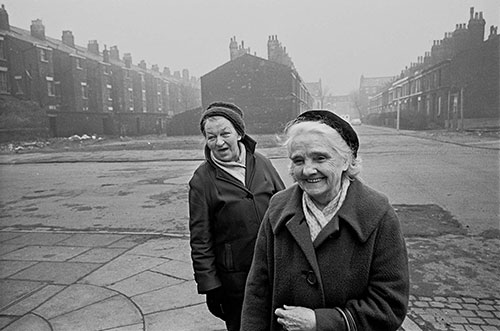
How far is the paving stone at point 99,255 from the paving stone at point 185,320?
5.98 ft

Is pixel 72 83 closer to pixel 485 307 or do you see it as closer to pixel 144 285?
pixel 144 285

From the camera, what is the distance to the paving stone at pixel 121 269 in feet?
14.6

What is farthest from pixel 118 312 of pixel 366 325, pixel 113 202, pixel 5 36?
pixel 5 36

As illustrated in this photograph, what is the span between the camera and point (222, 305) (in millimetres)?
2547

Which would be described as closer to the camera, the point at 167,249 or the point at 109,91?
the point at 167,249

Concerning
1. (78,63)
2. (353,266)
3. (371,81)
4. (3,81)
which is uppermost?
(371,81)

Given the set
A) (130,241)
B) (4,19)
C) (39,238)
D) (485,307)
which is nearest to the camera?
(485,307)

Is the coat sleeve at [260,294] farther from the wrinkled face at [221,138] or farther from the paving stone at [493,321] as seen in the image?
the paving stone at [493,321]

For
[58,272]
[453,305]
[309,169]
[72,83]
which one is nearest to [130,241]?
[58,272]

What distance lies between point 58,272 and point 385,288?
4.32 m

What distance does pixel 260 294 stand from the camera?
6.02 feet

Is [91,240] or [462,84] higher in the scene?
[462,84]

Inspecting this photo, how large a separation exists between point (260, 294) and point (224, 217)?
0.72m

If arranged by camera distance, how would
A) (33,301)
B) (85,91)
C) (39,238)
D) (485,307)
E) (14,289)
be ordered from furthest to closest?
(85,91) → (39,238) → (14,289) → (33,301) → (485,307)
